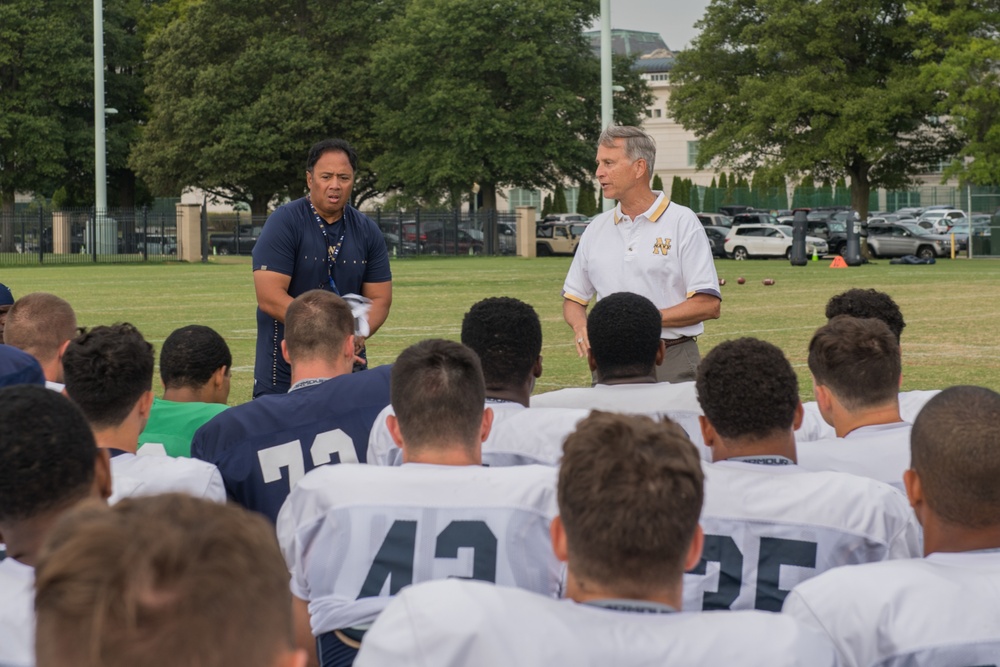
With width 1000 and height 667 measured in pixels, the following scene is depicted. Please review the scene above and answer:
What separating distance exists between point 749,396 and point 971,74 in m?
46.9

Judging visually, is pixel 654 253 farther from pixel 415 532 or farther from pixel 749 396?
pixel 415 532

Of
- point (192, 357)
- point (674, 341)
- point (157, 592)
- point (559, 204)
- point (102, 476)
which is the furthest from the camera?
point (559, 204)

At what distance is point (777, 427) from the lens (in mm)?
3734

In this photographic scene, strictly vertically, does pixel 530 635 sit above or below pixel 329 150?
below

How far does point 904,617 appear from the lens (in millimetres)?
2709

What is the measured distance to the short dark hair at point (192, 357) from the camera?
5578 mm

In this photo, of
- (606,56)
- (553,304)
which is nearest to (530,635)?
(553,304)

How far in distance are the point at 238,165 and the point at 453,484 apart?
5665 centimetres

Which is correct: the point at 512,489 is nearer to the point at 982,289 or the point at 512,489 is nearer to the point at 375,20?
the point at 982,289

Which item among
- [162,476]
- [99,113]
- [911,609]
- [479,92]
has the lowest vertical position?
[911,609]

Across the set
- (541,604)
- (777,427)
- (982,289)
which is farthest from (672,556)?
(982,289)

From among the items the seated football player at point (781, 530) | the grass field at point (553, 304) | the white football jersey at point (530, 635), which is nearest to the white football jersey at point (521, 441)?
the seated football player at point (781, 530)

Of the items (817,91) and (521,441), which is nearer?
(521,441)

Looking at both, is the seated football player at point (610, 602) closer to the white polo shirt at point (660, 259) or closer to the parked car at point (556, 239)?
the white polo shirt at point (660, 259)
